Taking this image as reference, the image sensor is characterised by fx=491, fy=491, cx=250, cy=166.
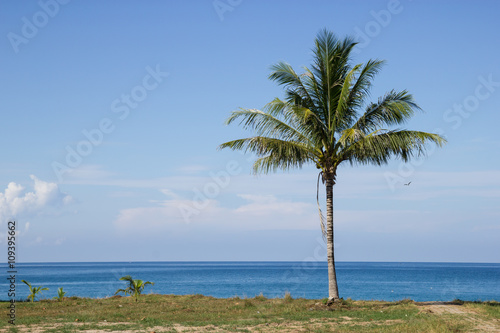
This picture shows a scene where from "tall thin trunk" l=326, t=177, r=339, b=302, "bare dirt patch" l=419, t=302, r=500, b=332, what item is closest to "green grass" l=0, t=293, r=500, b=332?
"bare dirt patch" l=419, t=302, r=500, b=332

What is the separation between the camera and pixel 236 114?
20500mm

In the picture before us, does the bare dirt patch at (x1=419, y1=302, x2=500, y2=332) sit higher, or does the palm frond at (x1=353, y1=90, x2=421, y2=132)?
the palm frond at (x1=353, y1=90, x2=421, y2=132)

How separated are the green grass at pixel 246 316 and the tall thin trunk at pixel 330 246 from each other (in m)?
0.48

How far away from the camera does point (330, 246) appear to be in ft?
62.6

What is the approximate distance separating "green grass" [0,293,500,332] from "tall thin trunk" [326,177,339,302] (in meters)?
0.48

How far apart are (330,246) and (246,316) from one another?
4502mm

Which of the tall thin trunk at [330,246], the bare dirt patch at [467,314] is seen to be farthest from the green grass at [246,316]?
the tall thin trunk at [330,246]

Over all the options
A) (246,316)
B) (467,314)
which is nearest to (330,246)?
(246,316)

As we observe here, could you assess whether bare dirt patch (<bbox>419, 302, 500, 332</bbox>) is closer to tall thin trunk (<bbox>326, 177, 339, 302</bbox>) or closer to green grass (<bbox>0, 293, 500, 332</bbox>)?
green grass (<bbox>0, 293, 500, 332</bbox>)

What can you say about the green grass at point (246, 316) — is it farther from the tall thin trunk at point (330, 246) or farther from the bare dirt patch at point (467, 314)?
the tall thin trunk at point (330, 246)

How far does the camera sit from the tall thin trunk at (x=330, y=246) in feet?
61.8

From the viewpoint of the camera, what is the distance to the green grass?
14.0m

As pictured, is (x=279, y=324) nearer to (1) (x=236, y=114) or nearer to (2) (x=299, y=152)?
(2) (x=299, y=152)

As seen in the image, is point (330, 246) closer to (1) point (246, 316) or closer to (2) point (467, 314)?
(1) point (246, 316)
